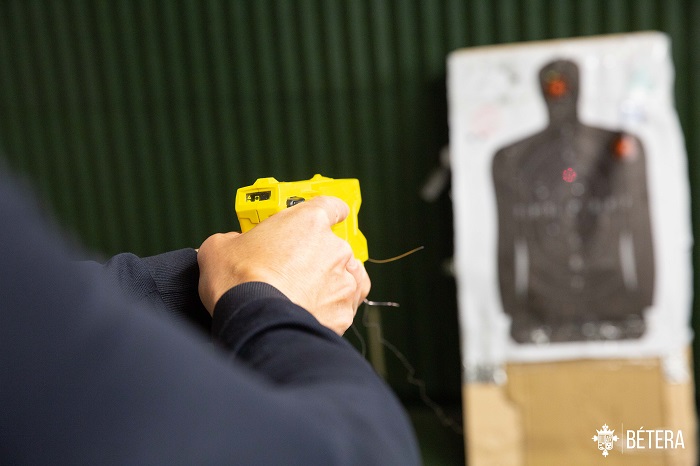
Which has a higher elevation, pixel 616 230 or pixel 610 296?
pixel 616 230

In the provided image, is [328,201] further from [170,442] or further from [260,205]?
[170,442]

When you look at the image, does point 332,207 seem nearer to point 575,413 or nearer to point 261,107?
point 575,413

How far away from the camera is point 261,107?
85.7 inches

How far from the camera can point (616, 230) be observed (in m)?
1.90

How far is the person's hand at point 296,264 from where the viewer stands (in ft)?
1.87

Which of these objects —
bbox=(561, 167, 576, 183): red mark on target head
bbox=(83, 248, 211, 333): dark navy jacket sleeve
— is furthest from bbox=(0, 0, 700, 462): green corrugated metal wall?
bbox=(83, 248, 211, 333): dark navy jacket sleeve

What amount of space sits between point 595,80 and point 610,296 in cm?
59

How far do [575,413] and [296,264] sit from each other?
1519 millimetres

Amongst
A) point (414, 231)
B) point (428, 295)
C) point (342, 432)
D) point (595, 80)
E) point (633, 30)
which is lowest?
point (428, 295)

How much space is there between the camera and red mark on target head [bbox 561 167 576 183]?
191 cm

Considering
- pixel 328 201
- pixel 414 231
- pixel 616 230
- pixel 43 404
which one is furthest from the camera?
pixel 414 231

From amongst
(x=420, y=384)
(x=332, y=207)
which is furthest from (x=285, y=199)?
(x=420, y=384)

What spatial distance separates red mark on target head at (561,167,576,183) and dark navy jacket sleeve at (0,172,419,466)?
65.4 inches

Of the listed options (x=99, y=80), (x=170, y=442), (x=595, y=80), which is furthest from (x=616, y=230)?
(x=170, y=442)
